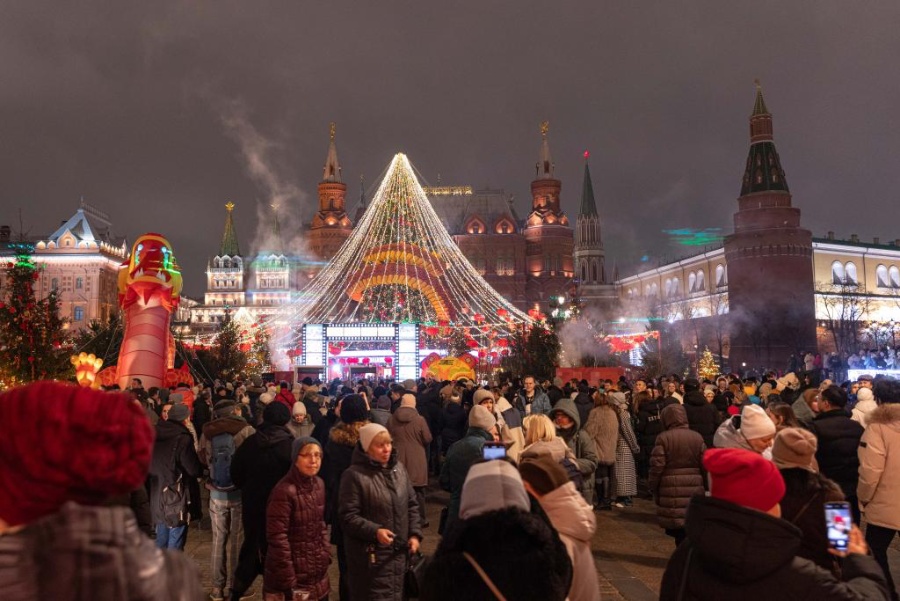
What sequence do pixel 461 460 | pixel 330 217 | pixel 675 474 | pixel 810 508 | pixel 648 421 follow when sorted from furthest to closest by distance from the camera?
1. pixel 330 217
2. pixel 648 421
3. pixel 675 474
4. pixel 461 460
5. pixel 810 508

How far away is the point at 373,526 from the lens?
4.54 meters

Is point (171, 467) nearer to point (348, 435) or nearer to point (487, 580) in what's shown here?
point (348, 435)

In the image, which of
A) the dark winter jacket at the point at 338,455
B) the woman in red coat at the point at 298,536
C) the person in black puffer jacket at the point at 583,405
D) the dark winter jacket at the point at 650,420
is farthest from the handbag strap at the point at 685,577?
the person in black puffer jacket at the point at 583,405

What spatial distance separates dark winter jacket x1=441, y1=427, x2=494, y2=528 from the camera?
226 inches

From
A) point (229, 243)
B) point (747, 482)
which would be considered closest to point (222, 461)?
point (747, 482)

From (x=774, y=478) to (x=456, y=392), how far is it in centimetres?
1137

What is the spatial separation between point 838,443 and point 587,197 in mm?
86128

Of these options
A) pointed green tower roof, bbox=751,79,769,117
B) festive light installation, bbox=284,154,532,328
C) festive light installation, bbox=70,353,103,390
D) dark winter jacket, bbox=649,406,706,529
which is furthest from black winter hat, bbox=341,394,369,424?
pointed green tower roof, bbox=751,79,769,117

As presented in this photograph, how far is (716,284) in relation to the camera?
70.8m

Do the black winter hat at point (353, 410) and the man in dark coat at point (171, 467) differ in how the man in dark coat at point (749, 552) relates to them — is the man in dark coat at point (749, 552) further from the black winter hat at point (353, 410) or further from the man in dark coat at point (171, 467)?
the man in dark coat at point (171, 467)

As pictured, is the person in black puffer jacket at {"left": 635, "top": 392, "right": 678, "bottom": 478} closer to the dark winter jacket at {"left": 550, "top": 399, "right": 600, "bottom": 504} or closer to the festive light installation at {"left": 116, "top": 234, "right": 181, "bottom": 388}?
the dark winter jacket at {"left": 550, "top": 399, "right": 600, "bottom": 504}

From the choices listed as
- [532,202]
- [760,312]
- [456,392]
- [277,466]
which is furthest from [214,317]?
[277,466]

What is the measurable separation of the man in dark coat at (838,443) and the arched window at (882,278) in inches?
2917

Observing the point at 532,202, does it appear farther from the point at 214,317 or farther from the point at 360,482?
the point at 360,482
